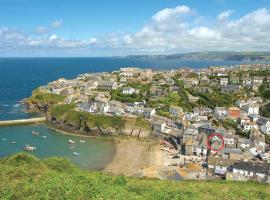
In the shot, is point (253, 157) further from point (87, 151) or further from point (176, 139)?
point (87, 151)

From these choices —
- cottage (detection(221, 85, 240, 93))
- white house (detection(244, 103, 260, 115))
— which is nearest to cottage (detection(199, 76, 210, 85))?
cottage (detection(221, 85, 240, 93))

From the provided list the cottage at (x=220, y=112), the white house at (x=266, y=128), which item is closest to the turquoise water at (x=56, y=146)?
the cottage at (x=220, y=112)

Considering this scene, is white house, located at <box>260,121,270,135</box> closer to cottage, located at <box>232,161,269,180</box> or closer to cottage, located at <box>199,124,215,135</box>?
cottage, located at <box>199,124,215,135</box>

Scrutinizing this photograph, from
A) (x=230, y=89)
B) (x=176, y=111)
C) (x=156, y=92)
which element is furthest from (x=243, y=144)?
(x=230, y=89)

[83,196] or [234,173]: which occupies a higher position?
[83,196]

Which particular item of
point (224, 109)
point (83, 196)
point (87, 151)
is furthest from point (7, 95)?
point (83, 196)
